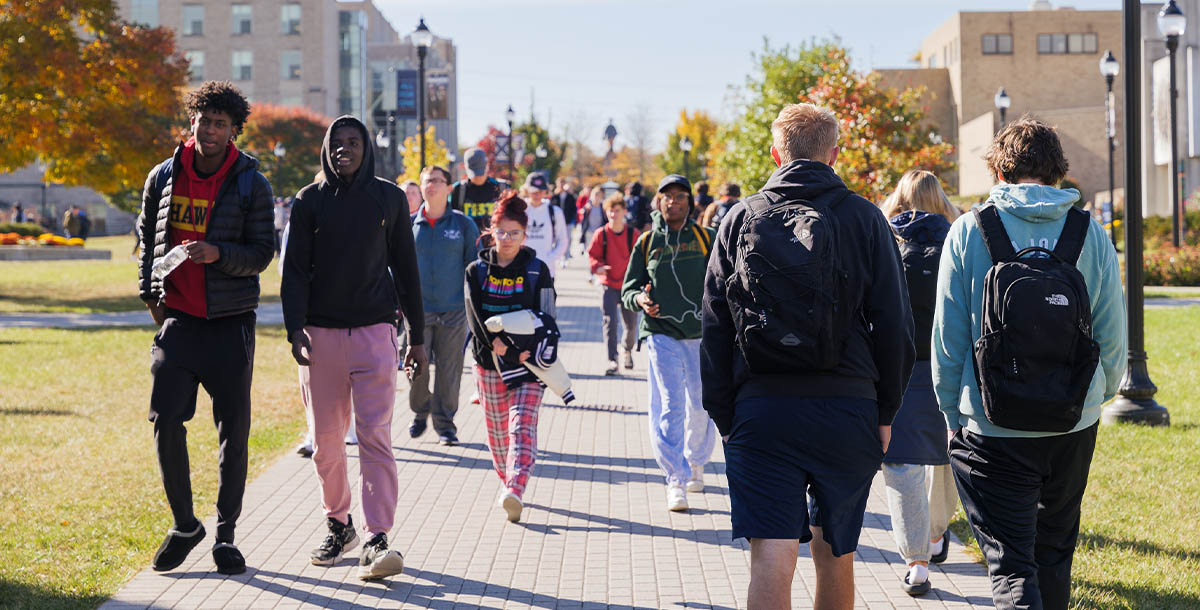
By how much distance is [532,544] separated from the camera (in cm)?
679

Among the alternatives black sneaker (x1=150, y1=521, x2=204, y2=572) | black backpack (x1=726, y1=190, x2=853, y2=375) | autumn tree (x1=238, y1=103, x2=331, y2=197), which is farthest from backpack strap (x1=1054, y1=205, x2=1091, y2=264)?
autumn tree (x1=238, y1=103, x2=331, y2=197)

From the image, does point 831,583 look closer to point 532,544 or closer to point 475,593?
point 475,593

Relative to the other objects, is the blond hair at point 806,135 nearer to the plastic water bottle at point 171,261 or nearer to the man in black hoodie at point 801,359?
the man in black hoodie at point 801,359

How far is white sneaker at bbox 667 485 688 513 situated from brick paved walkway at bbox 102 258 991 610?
3.2 inches

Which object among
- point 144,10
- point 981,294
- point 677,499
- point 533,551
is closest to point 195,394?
point 533,551

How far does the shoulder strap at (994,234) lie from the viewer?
4188 mm

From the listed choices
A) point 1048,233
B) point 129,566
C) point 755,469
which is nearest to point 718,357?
point 755,469

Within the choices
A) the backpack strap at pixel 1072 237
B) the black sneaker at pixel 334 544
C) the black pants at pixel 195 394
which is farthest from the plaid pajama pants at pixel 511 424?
the backpack strap at pixel 1072 237

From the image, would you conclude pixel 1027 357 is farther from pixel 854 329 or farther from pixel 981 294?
pixel 854 329

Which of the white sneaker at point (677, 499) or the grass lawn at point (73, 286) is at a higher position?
the grass lawn at point (73, 286)

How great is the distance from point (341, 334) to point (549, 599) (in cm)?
159

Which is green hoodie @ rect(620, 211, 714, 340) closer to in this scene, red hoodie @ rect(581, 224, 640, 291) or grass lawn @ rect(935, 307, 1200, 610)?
grass lawn @ rect(935, 307, 1200, 610)

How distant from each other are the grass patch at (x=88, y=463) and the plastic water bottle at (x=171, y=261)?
1.47m

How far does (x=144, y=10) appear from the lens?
3585 inches
